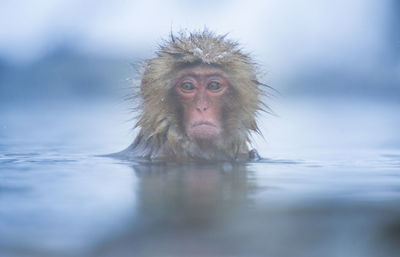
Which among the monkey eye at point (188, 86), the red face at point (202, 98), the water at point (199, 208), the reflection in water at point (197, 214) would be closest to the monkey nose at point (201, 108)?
the red face at point (202, 98)

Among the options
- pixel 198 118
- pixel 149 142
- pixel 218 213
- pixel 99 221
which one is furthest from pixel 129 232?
pixel 149 142

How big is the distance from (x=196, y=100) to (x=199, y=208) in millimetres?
2050

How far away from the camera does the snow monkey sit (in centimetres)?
459

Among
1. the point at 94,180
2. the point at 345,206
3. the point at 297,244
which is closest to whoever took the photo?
the point at 297,244

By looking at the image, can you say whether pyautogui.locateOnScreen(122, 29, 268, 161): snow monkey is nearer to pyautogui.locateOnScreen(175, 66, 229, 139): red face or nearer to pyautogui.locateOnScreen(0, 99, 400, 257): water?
pyautogui.locateOnScreen(175, 66, 229, 139): red face

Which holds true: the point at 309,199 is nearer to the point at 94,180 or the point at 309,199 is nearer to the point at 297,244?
the point at 297,244

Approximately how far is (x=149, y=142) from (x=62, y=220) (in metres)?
2.55

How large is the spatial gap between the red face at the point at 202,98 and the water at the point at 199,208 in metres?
0.27

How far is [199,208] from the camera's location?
250 cm

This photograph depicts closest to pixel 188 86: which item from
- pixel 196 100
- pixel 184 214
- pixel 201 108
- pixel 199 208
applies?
pixel 196 100

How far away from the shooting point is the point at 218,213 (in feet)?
7.91

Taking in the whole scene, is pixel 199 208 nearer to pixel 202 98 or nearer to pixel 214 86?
pixel 202 98

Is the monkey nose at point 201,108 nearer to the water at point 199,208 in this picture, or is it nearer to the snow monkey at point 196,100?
the snow monkey at point 196,100

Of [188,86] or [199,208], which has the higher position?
[188,86]
